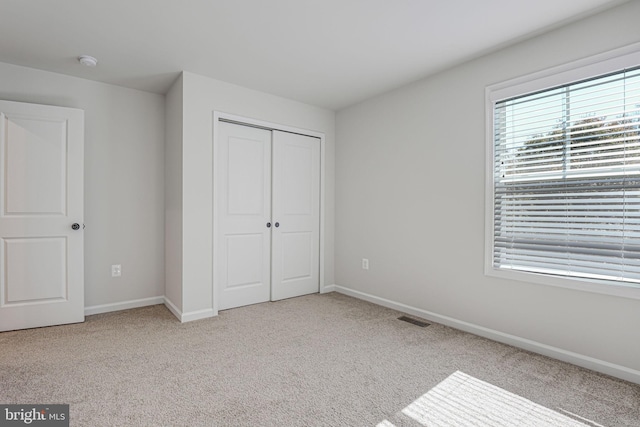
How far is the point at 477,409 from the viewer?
1794 millimetres

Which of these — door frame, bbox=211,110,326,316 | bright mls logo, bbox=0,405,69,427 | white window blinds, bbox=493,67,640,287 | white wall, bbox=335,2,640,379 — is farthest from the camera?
door frame, bbox=211,110,326,316

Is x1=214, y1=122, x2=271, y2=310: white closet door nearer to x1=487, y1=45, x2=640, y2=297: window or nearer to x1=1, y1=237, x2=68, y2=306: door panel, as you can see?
x1=1, y1=237, x2=68, y2=306: door panel

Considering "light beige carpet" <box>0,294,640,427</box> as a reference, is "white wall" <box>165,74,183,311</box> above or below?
above

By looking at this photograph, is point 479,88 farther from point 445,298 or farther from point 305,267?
point 305,267

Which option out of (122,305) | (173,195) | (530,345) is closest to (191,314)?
(122,305)

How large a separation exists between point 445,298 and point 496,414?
1.38 metres

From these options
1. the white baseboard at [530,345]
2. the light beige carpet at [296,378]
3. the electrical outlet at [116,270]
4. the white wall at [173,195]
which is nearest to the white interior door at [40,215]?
the light beige carpet at [296,378]

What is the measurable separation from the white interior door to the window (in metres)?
3.75

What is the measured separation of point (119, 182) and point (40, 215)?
2.48 ft

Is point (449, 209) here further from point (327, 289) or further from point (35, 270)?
point (35, 270)

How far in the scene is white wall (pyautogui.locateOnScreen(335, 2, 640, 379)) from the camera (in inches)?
87.0

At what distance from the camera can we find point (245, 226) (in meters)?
3.67

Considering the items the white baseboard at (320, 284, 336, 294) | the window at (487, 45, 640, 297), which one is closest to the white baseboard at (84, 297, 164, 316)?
the white baseboard at (320, 284, 336, 294)

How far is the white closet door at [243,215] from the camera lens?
137 inches
